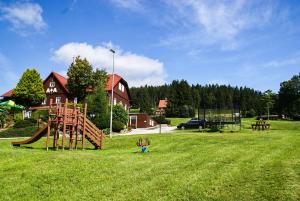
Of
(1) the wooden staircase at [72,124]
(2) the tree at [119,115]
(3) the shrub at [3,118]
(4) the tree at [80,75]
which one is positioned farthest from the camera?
(4) the tree at [80,75]

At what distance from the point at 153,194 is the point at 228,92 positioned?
163 m

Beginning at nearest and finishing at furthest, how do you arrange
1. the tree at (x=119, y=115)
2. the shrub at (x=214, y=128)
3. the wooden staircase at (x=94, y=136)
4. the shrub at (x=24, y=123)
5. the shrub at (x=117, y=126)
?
1. the wooden staircase at (x=94, y=136)
2. the shrub at (x=214, y=128)
3. the shrub at (x=117, y=126)
4. the shrub at (x=24, y=123)
5. the tree at (x=119, y=115)

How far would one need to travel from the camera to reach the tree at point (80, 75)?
188 feet

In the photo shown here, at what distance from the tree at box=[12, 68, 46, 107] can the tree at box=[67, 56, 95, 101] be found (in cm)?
725

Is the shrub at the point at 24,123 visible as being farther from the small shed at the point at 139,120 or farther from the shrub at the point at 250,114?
the shrub at the point at 250,114

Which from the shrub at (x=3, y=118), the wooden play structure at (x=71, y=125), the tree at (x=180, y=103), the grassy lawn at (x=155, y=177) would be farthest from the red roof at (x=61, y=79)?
the grassy lawn at (x=155, y=177)

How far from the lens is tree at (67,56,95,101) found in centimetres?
5738

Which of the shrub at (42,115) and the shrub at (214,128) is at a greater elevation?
the shrub at (42,115)

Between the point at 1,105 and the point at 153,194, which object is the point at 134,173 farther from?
the point at 1,105

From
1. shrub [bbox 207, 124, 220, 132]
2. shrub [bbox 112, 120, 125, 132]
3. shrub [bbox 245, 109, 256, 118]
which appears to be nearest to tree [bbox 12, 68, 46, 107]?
shrub [bbox 112, 120, 125, 132]

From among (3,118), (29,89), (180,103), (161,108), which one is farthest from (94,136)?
(161,108)

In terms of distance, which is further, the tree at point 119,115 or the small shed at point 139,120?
the small shed at point 139,120

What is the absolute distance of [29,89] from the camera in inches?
2406

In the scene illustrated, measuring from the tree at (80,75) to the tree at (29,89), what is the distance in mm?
7246
